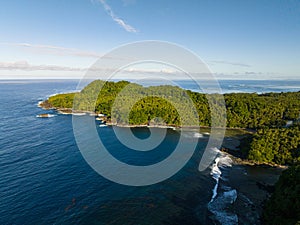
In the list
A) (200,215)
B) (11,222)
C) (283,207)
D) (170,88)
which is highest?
(170,88)

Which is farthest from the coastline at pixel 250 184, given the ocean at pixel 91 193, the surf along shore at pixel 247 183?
the ocean at pixel 91 193

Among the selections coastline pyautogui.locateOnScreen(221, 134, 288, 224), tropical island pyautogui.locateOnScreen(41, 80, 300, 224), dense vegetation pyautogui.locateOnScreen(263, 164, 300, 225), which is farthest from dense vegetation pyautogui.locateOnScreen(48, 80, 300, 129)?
dense vegetation pyautogui.locateOnScreen(263, 164, 300, 225)

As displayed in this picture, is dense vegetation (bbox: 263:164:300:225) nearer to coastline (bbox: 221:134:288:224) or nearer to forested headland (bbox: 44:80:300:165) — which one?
coastline (bbox: 221:134:288:224)

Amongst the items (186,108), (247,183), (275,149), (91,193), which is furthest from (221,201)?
(186,108)

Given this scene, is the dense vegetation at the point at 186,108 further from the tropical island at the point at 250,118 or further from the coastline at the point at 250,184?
the coastline at the point at 250,184

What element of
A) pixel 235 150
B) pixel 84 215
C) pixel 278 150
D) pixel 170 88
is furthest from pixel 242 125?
pixel 84 215

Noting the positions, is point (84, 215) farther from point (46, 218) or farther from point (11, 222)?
point (11, 222)

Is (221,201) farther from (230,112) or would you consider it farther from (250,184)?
(230,112)
